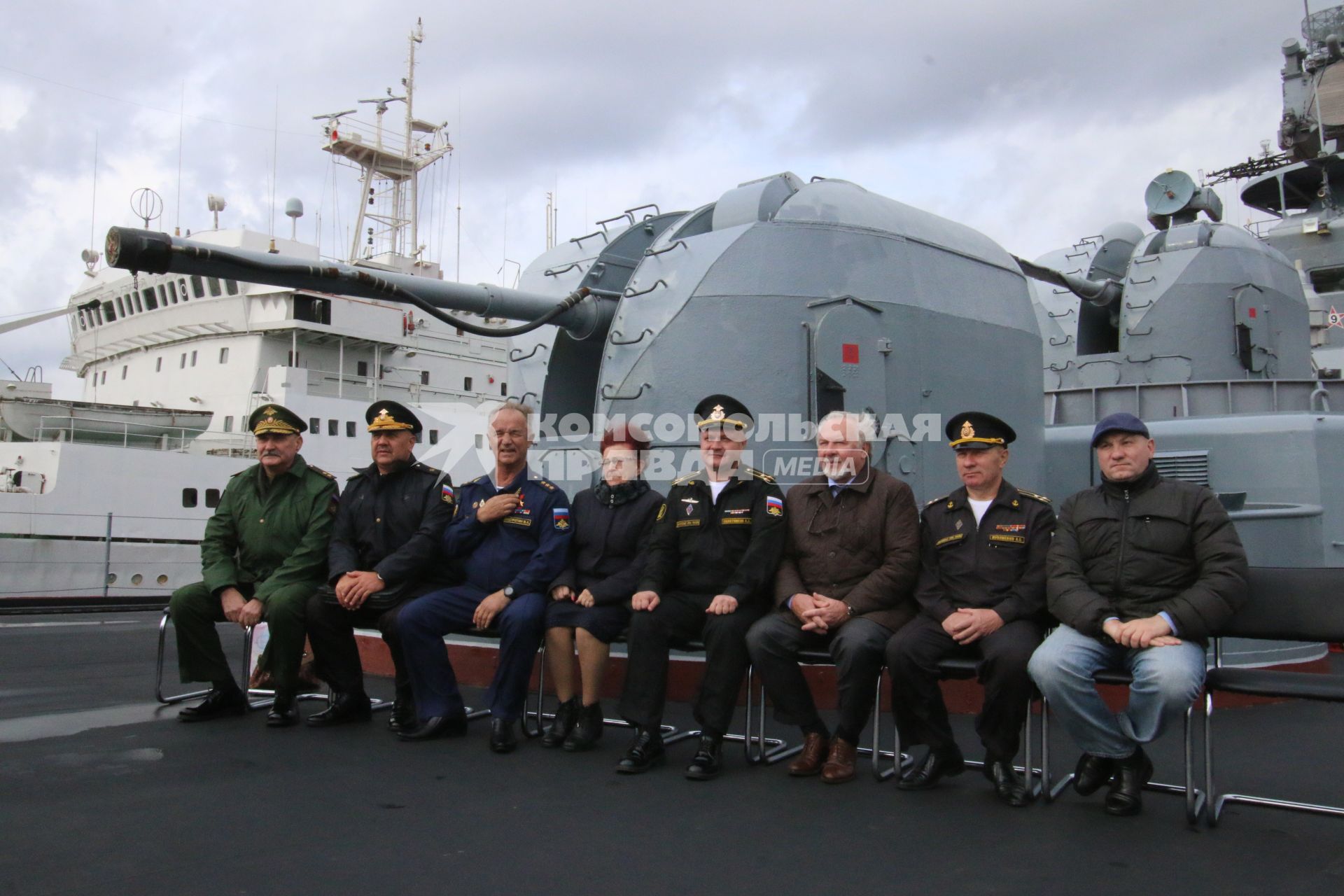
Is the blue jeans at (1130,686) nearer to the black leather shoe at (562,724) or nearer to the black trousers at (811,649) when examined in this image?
the black trousers at (811,649)

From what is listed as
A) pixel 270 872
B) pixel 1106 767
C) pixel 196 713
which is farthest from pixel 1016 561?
pixel 196 713

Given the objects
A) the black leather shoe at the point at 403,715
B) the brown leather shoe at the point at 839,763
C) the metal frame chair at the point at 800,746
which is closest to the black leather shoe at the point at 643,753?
the metal frame chair at the point at 800,746

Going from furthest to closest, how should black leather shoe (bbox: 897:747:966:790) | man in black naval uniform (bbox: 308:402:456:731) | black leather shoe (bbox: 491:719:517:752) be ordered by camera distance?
man in black naval uniform (bbox: 308:402:456:731), black leather shoe (bbox: 491:719:517:752), black leather shoe (bbox: 897:747:966:790)

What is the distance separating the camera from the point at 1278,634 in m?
2.91

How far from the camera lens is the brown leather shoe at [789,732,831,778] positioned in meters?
3.18

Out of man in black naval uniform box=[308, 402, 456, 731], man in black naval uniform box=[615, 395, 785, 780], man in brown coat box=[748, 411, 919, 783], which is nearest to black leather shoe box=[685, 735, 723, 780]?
man in black naval uniform box=[615, 395, 785, 780]

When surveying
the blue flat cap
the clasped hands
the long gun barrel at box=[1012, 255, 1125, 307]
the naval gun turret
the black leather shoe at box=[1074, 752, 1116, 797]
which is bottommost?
the black leather shoe at box=[1074, 752, 1116, 797]

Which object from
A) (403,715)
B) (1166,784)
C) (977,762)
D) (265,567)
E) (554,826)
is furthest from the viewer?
(265,567)

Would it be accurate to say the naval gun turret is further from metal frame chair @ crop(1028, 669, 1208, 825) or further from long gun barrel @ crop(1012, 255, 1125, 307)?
long gun barrel @ crop(1012, 255, 1125, 307)

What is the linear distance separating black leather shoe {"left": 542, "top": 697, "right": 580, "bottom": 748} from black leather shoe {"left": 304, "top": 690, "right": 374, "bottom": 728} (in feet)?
2.68

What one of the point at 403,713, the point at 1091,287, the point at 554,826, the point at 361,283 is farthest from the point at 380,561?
the point at 1091,287

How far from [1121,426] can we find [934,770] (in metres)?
1.19

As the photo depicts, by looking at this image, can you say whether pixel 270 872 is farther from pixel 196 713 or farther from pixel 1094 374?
pixel 1094 374

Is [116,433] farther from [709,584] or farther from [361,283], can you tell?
[709,584]
